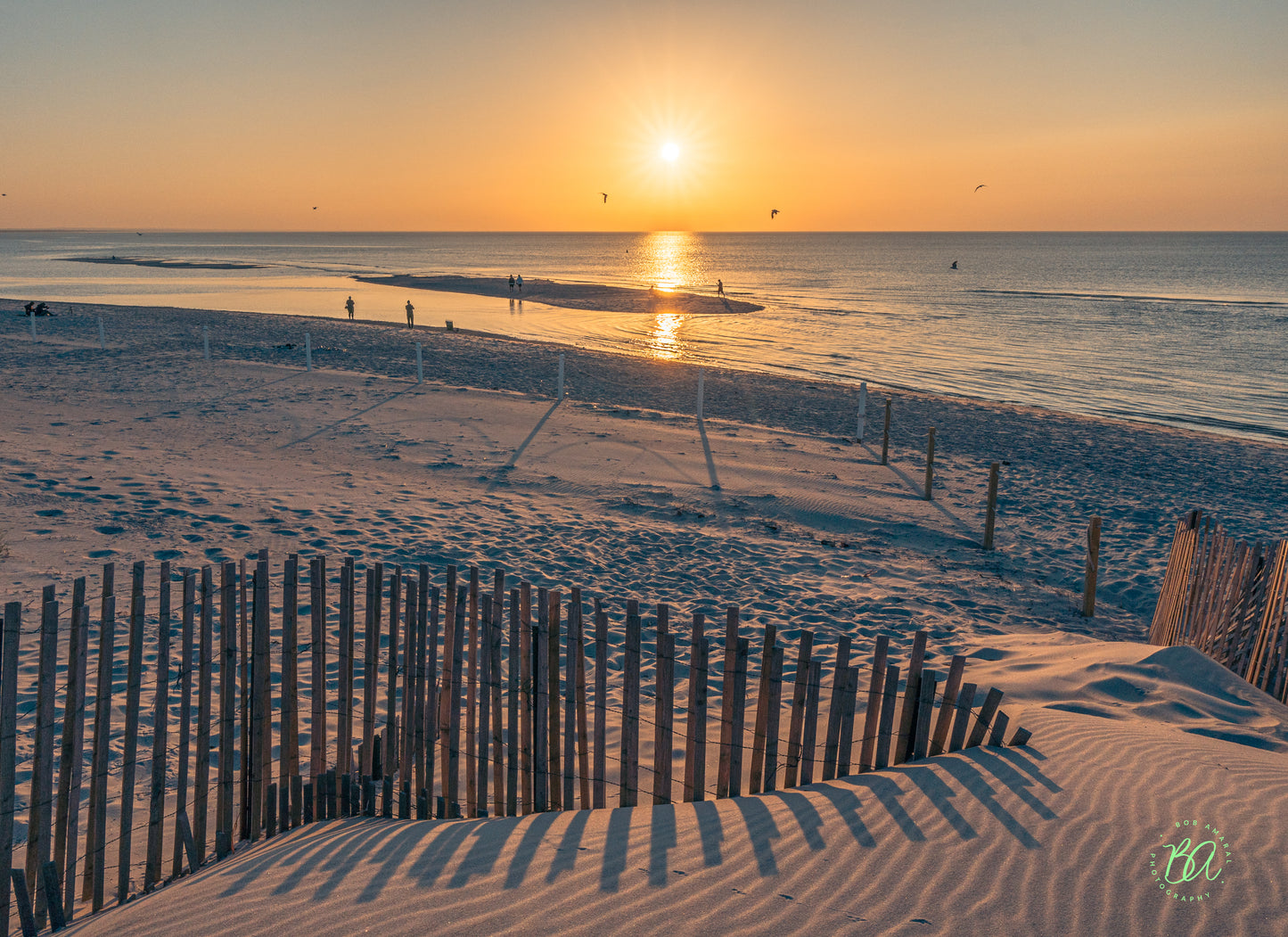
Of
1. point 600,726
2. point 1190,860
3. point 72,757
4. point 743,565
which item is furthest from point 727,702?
point 743,565

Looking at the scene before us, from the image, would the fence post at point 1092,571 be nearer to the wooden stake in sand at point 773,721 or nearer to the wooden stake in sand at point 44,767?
the wooden stake in sand at point 773,721

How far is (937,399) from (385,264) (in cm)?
10128

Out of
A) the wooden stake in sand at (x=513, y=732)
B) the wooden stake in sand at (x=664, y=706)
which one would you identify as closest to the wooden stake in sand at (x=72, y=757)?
the wooden stake in sand at (x=513, y=732)

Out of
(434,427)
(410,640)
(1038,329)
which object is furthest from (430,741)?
(1038,329)

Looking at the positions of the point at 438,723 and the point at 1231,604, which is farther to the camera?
the point at 1231,604

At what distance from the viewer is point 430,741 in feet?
14.6

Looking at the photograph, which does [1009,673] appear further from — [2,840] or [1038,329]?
[1038,329]

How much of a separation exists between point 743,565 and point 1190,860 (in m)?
6.05

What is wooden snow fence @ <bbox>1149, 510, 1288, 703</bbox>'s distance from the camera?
20.2 feet

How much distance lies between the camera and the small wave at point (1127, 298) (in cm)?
6719

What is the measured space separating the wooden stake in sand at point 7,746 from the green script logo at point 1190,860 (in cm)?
489

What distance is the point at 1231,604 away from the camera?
22.1 ft

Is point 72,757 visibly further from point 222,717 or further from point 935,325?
point 935,325

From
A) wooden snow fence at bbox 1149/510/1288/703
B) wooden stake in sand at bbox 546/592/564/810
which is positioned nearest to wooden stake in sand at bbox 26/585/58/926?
wooden stake in sand at bbox 546/592/564/810
